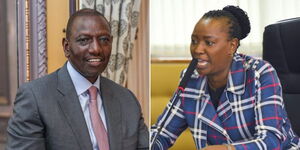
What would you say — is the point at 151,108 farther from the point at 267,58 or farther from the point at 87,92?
the point at 267,58

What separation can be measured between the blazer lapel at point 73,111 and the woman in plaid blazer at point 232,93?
30 cm

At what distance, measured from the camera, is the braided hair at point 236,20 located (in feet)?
2.59

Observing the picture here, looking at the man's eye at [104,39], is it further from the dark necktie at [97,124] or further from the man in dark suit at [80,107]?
the dark necktie at [97,124]

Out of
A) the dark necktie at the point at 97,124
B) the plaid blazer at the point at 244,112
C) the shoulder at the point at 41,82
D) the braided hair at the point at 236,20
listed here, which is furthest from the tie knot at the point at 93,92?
the braided hair at the point at 236,20

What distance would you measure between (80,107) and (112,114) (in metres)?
0.10

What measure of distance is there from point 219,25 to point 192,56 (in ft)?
0.32

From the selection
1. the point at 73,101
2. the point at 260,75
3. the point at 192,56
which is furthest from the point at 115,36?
the point at 260,75

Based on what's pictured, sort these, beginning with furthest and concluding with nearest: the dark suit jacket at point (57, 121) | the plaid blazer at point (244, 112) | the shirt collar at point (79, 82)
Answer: the shirt collar at point (79, 82)
the dark suit jacket at point (57, 121)
the plaid blazer at point (244, 112)

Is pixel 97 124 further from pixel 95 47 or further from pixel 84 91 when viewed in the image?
pixel 95 47

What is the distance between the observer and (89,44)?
3.40 feet

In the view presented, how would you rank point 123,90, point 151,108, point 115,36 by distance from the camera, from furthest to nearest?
point 115,36
point 123,90
point 151,108

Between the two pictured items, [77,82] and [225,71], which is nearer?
[225,71]

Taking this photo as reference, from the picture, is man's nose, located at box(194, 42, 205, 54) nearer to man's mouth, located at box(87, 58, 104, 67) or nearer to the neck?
the neck

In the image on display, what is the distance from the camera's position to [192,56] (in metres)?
0.85
